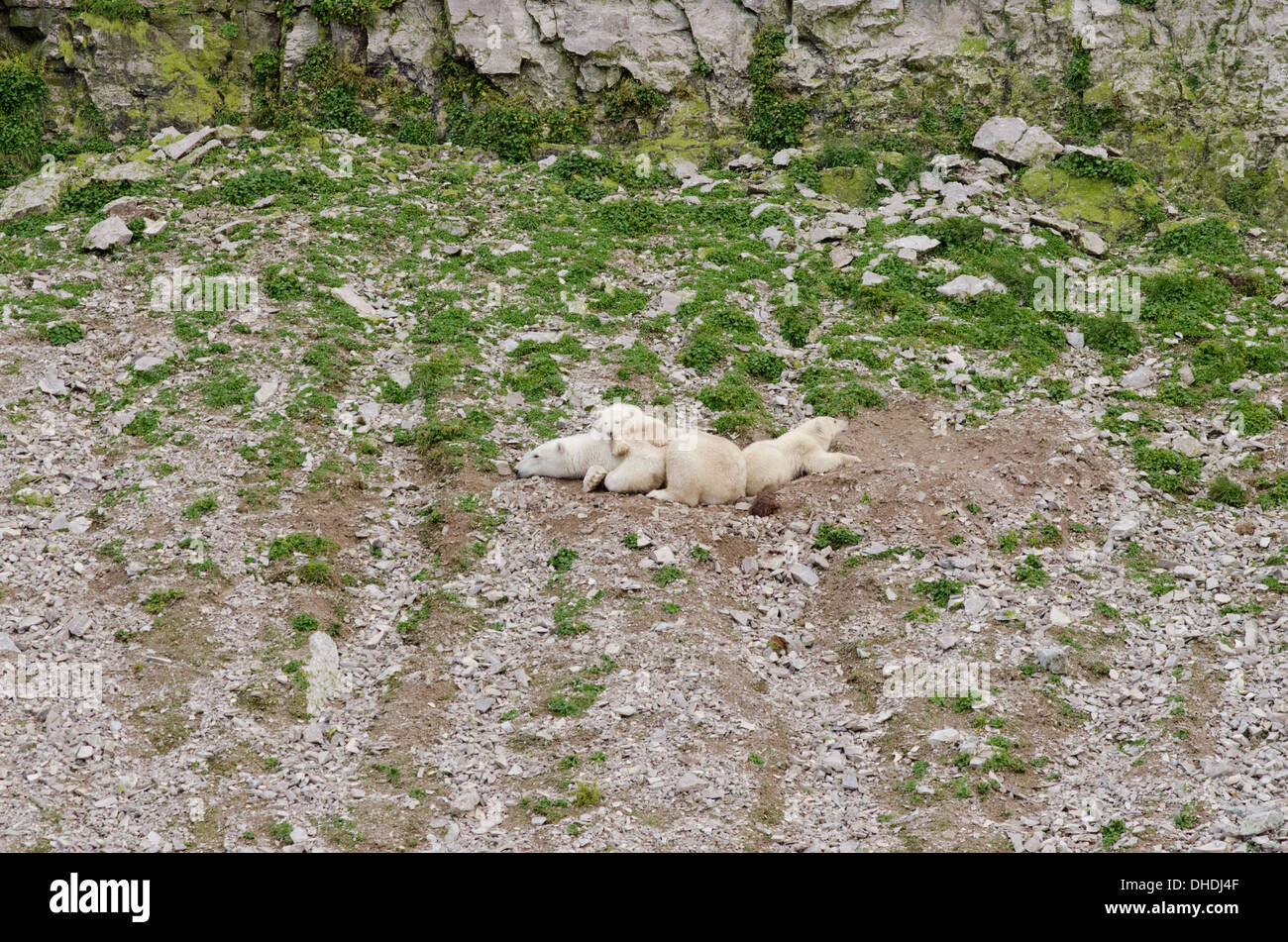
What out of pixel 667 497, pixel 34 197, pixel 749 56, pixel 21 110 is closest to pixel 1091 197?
pixel 749 56

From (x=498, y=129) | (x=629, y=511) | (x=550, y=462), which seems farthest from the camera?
(x=498, y=129)

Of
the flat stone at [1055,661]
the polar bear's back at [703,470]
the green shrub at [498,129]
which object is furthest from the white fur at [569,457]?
the green shrub at [498,129]

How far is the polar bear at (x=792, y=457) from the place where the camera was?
48.1ft

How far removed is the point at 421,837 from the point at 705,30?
20.6 m

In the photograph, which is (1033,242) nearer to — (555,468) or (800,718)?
(555,468)

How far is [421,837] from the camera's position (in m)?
9.45

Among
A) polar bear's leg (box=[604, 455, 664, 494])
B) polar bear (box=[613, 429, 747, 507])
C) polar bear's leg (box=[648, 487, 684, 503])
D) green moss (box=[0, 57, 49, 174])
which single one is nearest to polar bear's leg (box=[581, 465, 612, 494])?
polar bear's leg (box=[604, 455, 664, 494])

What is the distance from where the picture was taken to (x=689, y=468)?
14055 millimetres

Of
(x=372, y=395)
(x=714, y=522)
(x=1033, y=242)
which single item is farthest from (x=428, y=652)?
(x=1033, y=242)

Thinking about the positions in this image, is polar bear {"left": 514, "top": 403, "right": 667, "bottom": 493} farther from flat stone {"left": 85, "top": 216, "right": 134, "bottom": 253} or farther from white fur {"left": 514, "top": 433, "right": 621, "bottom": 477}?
flat stone {"left": 85, "top": 216, "right": 134, "bottom": 253}

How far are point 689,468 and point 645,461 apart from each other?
0.60 metres

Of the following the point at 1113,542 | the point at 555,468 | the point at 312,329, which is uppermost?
the point at 312,329

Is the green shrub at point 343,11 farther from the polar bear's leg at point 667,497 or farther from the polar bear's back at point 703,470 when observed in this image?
the polar bear's leg at point 667,497

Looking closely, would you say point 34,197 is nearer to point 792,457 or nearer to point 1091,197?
point 792,457
